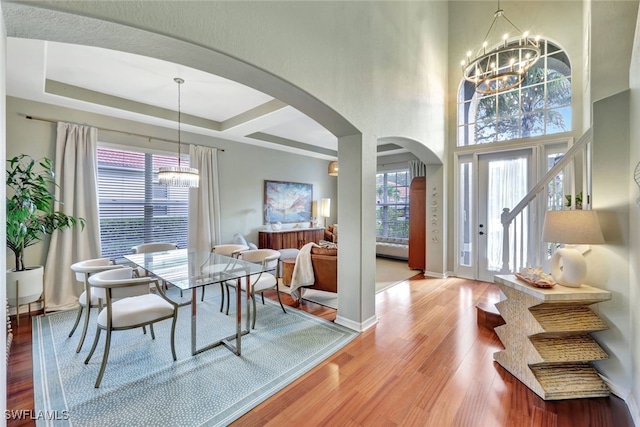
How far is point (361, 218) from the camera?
116 inches

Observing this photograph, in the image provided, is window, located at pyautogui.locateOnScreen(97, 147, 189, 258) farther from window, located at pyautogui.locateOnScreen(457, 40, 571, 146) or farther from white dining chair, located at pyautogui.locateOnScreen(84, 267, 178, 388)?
window, located at pyautogui.locateOnScreen(457, 40, 571, 146)

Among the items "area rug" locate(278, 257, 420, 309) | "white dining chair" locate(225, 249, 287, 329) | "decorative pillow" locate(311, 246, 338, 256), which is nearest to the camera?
"white dining chair" locate(225, 249, 287, 329)

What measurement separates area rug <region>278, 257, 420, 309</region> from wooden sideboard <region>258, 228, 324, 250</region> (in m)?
1.49

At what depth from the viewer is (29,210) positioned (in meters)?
2.86

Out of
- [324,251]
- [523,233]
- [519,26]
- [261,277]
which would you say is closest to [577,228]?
[523,233]

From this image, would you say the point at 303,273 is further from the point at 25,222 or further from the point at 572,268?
the point at 25,222

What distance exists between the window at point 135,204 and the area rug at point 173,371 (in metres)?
1.48

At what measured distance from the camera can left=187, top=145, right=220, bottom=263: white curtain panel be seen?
493 centimetres

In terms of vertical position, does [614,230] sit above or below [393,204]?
below

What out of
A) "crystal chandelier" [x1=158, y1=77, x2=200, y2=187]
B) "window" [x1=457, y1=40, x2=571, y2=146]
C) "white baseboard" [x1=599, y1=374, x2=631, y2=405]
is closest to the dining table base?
"crystal chandelier" [x1=158, y1=77, x2=200, y2=187]

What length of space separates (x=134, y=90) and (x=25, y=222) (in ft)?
6.75

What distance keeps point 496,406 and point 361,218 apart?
1.83m

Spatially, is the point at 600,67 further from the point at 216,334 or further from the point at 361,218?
the point at 216,334

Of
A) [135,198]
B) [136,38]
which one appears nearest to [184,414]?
[136,38]
